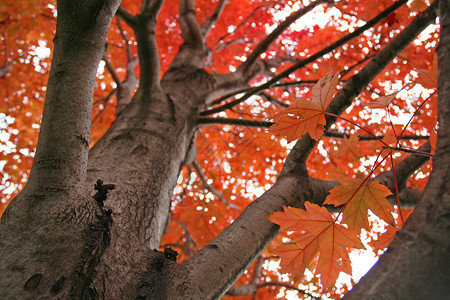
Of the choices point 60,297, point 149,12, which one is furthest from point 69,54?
point 149,12

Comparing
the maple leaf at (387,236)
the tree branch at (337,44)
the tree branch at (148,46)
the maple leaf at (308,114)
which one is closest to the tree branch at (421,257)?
the maple leaf at (308,114)

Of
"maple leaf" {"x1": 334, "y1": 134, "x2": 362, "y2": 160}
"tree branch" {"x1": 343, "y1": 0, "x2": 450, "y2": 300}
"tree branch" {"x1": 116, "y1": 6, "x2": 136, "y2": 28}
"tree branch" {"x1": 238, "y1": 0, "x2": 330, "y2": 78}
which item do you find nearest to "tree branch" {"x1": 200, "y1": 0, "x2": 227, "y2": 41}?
"tree branch" {"x1": 238, "y1": 0, "x2": 330, "y2": 78}

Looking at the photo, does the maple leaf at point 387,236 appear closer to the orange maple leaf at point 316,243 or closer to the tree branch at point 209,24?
the orange maple leaf at point 316,243

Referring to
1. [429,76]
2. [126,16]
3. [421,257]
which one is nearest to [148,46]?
[126,16]

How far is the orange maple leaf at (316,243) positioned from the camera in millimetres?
871

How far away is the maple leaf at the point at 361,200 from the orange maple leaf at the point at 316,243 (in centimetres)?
10

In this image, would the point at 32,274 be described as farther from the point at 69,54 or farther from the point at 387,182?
the point at 387,182

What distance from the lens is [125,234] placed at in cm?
95

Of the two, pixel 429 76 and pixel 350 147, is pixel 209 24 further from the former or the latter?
pixel 429 76

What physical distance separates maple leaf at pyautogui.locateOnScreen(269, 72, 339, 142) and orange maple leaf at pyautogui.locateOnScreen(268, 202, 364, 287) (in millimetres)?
235

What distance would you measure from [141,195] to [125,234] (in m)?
0.25

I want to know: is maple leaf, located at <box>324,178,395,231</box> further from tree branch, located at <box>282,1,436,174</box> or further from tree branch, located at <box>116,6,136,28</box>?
tree branch, located at <box>116,6,136,28</box>

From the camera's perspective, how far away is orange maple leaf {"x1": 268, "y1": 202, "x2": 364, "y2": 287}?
87 cm

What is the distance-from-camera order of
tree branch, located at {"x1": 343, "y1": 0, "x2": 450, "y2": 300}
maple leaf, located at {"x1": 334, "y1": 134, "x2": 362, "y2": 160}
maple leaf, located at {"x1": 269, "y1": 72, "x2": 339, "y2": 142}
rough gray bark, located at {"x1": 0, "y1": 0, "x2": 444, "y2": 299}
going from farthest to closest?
maple leaf, located at {"x1": 334, "y1": 134, "x2": 362, "y2": 160} → maple leaf, located at {"x1": 269, "y1": 72, "x2": 339, "y2": 142} → rough gray bark, located at {"x1": 0, "y1": 0, "x2": 444, "y2": 299} → tree branch, located at {"x1": 343, "y1": 0, "x2": 450, "y2": 300}
